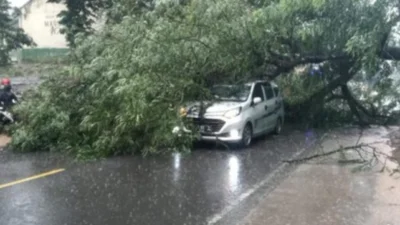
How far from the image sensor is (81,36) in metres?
15.0

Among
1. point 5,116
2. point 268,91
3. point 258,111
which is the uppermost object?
point 268,91

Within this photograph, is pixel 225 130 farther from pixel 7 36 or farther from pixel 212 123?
pixel 7 36

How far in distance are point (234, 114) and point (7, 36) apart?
2355cm

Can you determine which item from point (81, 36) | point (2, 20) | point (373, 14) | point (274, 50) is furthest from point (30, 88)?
point (2, 20)

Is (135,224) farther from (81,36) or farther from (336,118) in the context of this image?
(336,118)

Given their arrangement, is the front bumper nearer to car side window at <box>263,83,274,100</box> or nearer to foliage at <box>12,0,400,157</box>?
foliage at <box>12,0,400,157</box>

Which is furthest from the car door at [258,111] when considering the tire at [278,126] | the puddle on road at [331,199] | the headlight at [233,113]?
the puddle on road at [331,199]

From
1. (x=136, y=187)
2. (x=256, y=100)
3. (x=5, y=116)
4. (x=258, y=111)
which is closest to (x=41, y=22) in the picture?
(x=5, y=116)

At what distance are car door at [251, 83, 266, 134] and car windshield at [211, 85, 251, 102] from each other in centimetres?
23

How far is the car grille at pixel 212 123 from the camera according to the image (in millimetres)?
13086

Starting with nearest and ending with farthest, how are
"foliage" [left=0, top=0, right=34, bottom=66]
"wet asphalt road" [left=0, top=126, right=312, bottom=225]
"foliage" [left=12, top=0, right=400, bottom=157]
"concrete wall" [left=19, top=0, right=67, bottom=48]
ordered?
"wet asphalt road" [left=0, top=126, right=312, bottom=225] → "foliage" [left=12, top=0, right=400, bottom=157] → "foliage" [left=0, top=0, right=34, bottom=66] → "concrete wall" [left=19, top=0, right=67, bottom=48]

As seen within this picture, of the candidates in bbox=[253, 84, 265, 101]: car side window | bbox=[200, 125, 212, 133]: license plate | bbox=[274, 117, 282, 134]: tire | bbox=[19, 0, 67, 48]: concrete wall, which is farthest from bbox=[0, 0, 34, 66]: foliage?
bbox=[200, 125, 212, 133]: license plate

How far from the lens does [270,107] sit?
1515 centimetres

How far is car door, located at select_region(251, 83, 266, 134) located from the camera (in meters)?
14.0
